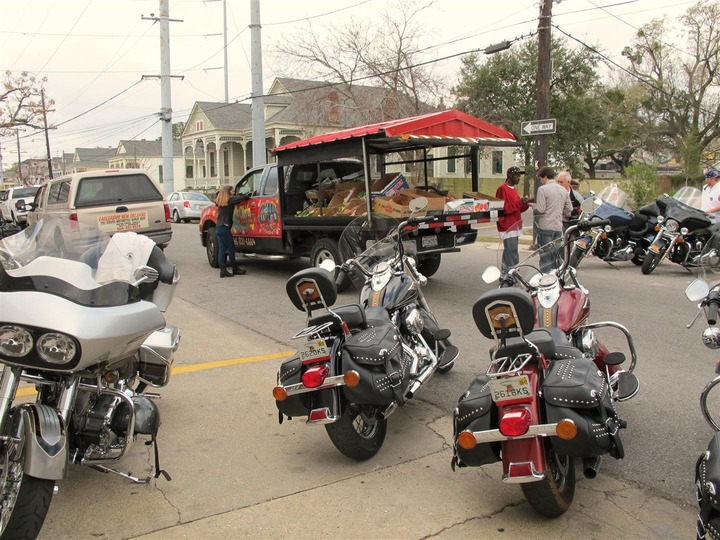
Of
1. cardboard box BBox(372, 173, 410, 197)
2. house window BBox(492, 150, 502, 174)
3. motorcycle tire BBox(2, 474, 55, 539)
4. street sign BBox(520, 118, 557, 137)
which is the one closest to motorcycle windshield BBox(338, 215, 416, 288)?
motorcycle tire BBox(2, 474, 55, 539)

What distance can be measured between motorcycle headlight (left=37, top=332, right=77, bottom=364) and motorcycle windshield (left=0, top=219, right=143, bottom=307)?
21 cm

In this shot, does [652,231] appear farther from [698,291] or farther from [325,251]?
[698,291]

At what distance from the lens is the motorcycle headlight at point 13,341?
9.44 feet

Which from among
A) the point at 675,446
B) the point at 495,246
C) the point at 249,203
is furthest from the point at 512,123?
the point at 675,446

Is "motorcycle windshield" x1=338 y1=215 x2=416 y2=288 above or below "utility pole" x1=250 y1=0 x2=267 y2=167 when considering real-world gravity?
below

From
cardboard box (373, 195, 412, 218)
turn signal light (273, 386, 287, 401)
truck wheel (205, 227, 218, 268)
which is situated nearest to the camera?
turn signal light (273, 386, 287, 401)

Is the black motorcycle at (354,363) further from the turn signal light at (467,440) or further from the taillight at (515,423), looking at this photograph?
the taillight at (515,423)

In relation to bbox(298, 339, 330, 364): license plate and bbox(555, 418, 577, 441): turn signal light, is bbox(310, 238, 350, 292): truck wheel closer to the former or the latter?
bbox(298, 339, 330, 364): license plate

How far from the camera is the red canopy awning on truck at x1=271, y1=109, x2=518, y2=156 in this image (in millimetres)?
8836

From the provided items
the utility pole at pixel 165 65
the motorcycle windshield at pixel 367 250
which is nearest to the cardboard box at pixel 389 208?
the motorcycle windshield at pixel 367 250

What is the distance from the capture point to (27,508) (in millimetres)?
2764

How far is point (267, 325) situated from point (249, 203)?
444cm

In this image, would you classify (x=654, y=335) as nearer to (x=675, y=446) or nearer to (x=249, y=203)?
(x=675, y=446)

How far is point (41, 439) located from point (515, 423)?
213 centimetres
